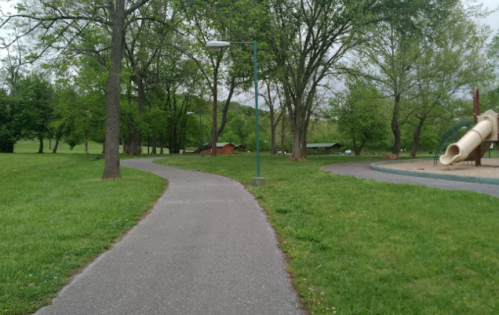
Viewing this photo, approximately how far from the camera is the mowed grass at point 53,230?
3.83 meters

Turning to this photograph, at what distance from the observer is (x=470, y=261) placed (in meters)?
4.23

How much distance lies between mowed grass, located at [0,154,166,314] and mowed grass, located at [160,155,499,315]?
109 inches

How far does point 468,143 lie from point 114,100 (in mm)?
15380

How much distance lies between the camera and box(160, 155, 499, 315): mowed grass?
336 centimetres

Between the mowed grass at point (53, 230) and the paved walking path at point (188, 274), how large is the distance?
25cm

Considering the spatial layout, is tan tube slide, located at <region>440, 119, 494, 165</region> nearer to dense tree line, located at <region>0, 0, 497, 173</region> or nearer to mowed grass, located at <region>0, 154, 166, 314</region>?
dense tree line, located at <region>0, 0, 497, 173</region>

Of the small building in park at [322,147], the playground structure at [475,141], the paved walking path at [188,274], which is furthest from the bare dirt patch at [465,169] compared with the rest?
the small building in park at [322,147]

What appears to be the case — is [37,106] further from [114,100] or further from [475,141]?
[475,141]

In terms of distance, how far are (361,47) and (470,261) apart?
73.1ft

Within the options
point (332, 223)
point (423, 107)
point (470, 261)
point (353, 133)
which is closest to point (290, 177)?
point (332, 223)

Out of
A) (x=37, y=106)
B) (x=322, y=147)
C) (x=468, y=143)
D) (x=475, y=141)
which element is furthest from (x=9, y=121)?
(x=322, y=147)

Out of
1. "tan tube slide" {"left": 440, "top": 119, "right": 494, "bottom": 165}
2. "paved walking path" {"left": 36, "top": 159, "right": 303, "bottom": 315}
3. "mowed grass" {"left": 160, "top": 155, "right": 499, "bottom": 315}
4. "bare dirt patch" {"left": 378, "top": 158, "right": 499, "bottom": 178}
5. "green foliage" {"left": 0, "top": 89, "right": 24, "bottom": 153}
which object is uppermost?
"green foliage" {"left": 0, "top": 89, "right": 24, "bottom": 153}

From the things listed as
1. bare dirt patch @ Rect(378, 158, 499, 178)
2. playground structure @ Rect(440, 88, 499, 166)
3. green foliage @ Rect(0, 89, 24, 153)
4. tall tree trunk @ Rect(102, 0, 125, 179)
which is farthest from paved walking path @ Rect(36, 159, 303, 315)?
green foliage @ Rect(0, 89, 24, 153)

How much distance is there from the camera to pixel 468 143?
1591 cm
